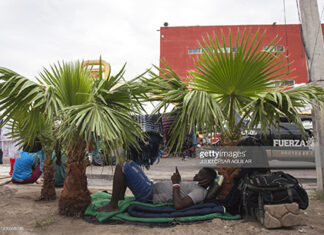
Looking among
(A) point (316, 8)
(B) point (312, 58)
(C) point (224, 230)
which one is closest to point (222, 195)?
(C) point (224, 230)

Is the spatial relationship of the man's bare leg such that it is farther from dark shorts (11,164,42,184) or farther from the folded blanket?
dark shorts (11,164,42,184)

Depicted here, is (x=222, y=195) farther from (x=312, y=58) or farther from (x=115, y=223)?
(x=312, y=58)

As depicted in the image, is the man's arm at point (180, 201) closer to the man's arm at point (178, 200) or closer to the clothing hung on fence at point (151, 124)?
the man's arm at point (178, 200)

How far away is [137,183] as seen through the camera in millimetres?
3828

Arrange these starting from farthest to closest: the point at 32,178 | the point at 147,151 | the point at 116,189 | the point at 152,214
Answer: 1. the point at 32,178
2. the point at 147,151
3. the point at 116,189
4. the point at 152,214

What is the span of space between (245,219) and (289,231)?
1.86 feet

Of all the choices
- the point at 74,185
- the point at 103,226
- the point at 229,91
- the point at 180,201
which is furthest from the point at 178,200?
the point at 229,91

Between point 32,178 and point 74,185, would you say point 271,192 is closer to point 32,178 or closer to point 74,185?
Answer: point 74,185

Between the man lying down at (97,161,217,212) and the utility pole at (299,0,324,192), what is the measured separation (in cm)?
217

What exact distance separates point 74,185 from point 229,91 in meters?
2.49

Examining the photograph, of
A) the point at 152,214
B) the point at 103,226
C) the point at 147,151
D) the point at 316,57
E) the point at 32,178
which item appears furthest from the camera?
the point at 32,178

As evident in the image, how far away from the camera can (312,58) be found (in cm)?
491

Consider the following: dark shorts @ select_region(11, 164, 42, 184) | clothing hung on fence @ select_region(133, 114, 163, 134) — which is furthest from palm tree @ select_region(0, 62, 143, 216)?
dark shorts @ select_region(11, 164, 42, 184)

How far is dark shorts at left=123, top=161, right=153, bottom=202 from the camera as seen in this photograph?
149 inches
